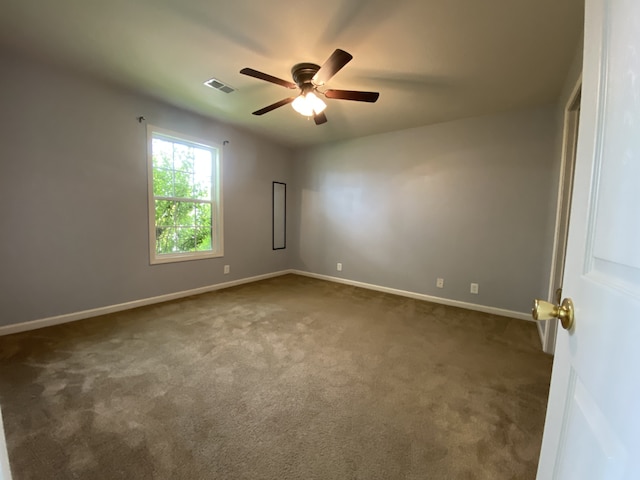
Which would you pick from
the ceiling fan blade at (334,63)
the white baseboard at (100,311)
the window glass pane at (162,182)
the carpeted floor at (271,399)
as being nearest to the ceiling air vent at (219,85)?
the ceiling fan blade at (334,63)

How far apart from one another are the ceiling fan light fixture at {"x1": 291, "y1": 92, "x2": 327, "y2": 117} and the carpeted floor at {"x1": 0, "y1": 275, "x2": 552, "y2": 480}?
7.04 feet

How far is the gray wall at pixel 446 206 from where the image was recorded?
10.2 feet

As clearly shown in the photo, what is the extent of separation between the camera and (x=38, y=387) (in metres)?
1.74

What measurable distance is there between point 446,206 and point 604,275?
11.1 feet

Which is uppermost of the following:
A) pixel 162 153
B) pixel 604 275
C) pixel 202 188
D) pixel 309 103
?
pixel 309 103

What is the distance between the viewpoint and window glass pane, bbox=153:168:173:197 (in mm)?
3402

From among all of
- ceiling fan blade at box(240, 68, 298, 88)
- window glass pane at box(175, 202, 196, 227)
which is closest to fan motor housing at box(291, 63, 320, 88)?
ceiling fan blade at box(240, 68, 298, 88)

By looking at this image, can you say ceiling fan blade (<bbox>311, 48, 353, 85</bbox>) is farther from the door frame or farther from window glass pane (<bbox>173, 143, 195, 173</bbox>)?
window glass pane (<bbox>173, 143, 195, 173</bbox>)

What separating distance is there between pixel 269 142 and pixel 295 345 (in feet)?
12.0

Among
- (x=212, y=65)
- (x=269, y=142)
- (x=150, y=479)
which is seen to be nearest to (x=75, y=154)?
(x=212, y=65)

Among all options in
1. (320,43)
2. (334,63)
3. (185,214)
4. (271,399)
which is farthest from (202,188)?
(271,399)

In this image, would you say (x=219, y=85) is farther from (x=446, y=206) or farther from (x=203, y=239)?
(x=446, y=206)

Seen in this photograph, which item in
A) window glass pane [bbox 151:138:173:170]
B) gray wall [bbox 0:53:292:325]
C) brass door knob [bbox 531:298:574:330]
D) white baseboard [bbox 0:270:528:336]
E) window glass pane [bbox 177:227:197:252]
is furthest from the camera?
A: window glass pane [bbox 177:227:197:252]

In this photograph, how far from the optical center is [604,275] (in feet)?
1.65
